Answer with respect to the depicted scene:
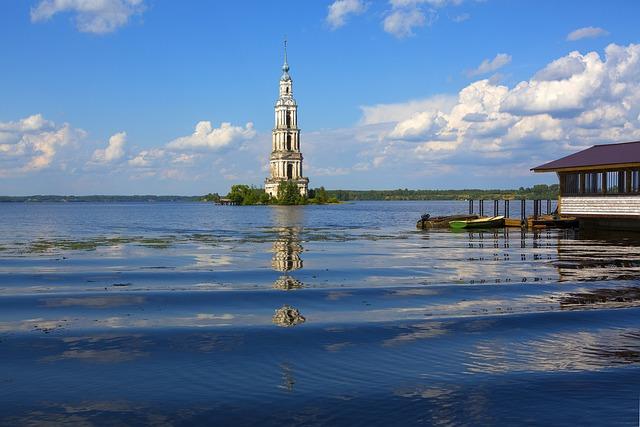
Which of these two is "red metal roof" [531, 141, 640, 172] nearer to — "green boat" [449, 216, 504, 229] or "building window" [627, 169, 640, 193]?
"building window" [627, 169, 640, 193]

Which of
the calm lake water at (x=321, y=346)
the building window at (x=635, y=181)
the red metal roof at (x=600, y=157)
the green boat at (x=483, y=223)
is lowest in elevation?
the calm lake water at (x=321, y=346)

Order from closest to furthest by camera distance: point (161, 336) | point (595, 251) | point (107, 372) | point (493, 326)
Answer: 1. point (107, 372)
2. point (161, 336)
3. point (493, 326)
4. point (595, 251)

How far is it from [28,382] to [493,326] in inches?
410

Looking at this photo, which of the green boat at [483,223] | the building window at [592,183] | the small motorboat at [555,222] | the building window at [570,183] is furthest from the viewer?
the green boat at [483,223]

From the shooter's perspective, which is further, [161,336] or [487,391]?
[161,336]

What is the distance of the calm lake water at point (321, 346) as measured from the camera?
10.2 metres

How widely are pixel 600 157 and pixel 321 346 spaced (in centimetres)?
4502

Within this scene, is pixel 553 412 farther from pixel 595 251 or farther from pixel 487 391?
pixel 595 251

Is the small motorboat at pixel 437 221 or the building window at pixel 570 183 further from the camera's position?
the small motorboat at pixel 437 221

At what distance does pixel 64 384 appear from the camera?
11414 millimetres

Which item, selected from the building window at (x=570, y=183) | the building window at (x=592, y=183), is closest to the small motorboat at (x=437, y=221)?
the building window at (x=570, y=183)

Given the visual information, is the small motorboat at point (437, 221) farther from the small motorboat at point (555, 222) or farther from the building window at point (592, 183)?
the building window at point (592, 183)

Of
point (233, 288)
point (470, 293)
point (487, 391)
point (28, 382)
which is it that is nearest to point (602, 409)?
point (487, 391)

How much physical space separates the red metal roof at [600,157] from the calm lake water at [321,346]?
2459cm
